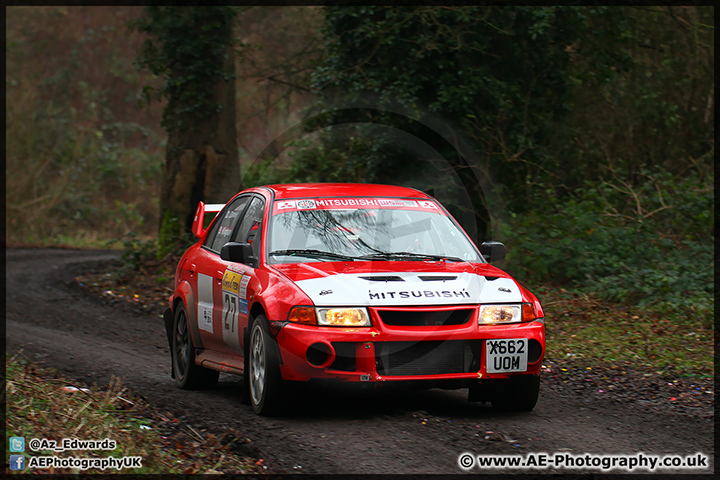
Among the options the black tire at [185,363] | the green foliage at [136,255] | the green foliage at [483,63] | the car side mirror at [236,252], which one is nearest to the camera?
the car side mirror at [236,252]

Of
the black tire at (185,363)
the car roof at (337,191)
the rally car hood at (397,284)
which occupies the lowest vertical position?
the black tire at (185,363)

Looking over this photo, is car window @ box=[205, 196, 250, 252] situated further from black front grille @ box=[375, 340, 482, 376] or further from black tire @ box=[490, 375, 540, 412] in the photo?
black tire @ box=[490, 375, 540, 412]

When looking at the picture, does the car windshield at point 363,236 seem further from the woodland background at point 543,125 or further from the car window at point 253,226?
the woodland background at point 543,125

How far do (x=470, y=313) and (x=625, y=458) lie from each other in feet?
4.78

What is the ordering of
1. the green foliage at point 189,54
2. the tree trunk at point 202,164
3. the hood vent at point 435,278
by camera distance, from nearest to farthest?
the hood vent at point 435,278 < the green foliage at point 189,54 < the tree trunk at point 202,164

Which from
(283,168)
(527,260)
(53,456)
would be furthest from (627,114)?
(53,456)

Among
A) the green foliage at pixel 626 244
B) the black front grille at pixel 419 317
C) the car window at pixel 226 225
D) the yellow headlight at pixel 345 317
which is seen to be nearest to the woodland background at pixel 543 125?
the green foliage at pixel 626 244

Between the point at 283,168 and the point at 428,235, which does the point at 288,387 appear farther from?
the point at 283,168

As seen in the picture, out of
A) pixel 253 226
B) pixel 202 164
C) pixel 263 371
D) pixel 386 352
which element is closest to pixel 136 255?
pixel 202 164

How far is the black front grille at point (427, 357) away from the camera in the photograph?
5.99 m

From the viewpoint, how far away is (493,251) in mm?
7418

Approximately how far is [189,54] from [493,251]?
467 inches

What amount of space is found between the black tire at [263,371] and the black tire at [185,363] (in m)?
1.37

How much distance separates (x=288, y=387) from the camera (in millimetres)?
6191
